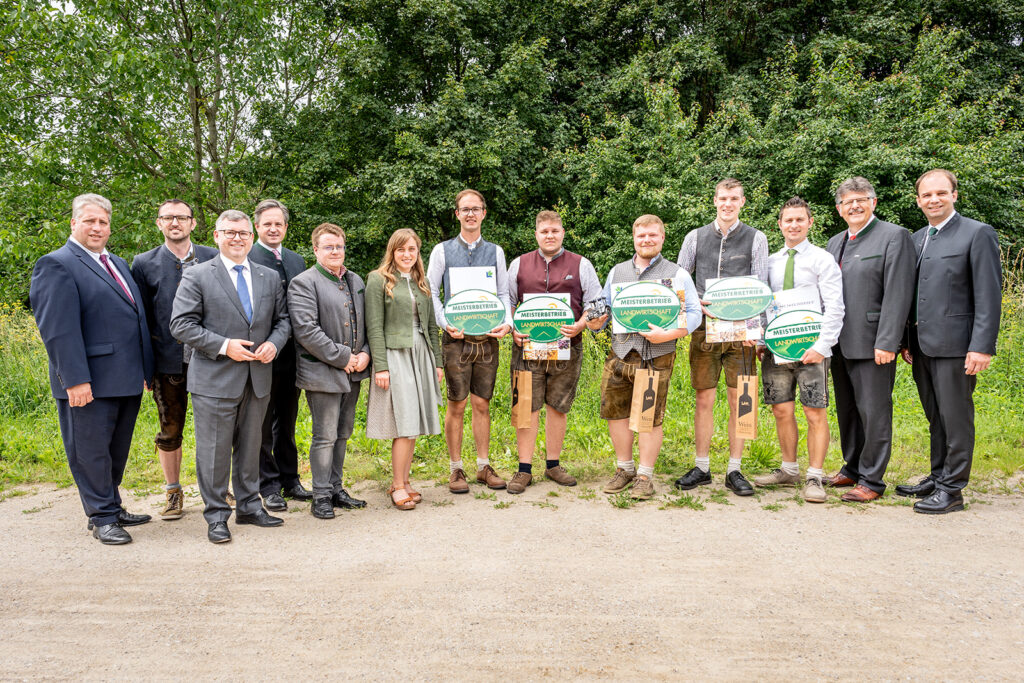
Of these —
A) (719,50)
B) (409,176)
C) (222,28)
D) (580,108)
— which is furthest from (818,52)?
(222,28)

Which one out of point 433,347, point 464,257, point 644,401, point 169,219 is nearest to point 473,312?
point 433,347

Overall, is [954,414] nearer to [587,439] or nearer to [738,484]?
[738,484]

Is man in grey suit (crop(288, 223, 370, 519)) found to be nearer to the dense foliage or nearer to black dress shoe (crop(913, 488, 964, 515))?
black dress shoe (crop(913, 488, 964, 515))

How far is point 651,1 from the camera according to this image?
1873 cm

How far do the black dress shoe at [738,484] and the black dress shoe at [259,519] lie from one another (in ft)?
11.3

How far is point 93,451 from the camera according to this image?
442cm

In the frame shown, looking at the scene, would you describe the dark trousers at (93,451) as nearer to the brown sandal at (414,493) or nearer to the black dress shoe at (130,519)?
the black dress shoe at (130,519)

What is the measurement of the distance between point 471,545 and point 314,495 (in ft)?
4.58

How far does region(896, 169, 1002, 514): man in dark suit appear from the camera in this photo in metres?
4.61

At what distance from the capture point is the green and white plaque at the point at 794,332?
Answer: 4.83 meters

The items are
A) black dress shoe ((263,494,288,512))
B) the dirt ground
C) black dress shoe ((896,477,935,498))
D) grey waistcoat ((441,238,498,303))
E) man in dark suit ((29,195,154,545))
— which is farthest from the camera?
grey waistcoat ((441,238,498,303))

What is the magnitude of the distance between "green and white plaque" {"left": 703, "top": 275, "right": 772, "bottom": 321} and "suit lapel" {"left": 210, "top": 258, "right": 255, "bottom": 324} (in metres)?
3.42

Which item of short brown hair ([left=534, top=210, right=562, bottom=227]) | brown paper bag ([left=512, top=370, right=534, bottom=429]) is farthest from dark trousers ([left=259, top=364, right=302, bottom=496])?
short brown hair ([left=534, top=210, right=562, bottom=227])

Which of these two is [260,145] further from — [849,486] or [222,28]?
[849,486]
